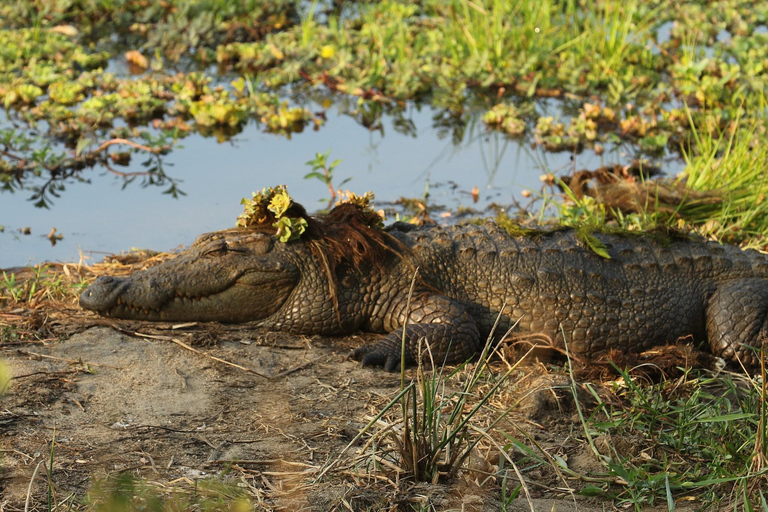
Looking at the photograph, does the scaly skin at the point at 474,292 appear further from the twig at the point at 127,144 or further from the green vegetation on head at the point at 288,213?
the twig at the point at 127,144

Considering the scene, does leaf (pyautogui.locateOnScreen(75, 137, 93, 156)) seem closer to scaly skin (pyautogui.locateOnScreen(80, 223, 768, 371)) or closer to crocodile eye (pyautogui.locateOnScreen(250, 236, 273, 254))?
scaly skin (pyautogui.locateOnScreen(80, 223, 768, 371))

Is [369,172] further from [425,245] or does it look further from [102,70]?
[102,70]

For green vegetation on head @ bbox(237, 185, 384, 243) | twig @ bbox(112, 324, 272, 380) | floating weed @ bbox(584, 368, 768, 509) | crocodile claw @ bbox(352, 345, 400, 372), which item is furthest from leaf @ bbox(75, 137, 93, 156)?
floating weed @ bbox(584, 368, 768, 509)

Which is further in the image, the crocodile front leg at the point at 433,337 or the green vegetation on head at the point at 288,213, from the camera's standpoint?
the green vegetation on head at the point at 288,213

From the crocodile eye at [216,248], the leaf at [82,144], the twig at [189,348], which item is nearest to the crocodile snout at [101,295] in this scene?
the twig at [189,348]

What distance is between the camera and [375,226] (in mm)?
5148

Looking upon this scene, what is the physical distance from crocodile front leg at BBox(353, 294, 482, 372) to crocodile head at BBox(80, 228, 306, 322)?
704 millimetres

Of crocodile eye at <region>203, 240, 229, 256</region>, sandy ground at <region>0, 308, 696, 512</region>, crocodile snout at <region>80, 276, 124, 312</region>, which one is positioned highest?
crocodile eye at <region>203, 240, 229, 256</region>

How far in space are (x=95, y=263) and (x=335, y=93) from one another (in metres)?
5.06

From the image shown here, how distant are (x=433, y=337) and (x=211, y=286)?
1315 mm

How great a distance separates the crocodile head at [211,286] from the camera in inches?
190

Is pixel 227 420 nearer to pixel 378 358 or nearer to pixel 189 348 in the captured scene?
pixel 189 348

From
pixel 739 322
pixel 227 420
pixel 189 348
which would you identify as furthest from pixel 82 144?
pixel 739 322

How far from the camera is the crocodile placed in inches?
193
